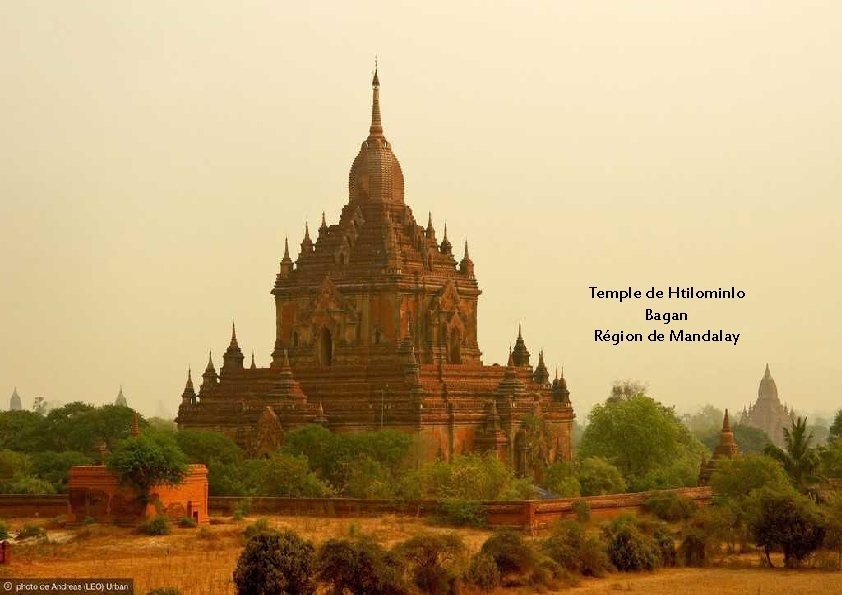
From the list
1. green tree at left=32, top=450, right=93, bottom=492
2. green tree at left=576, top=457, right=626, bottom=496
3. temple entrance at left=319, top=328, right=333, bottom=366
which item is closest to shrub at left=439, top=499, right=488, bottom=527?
green tree at left=576, top=457, right=626, bottom=496

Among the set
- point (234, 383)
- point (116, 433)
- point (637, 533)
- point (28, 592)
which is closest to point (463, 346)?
point (234, 383)

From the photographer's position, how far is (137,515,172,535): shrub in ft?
151

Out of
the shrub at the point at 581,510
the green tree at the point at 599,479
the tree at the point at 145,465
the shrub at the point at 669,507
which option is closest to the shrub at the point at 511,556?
the shrub at the point at 581,510

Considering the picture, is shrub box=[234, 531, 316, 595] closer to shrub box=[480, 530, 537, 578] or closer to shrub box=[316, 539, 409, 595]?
shrub box=[316, 539, 409, 595]

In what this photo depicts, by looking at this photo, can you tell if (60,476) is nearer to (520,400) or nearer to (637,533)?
(520,400)

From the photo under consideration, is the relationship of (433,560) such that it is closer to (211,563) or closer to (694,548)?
(211,563)

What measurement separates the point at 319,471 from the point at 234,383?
879cm

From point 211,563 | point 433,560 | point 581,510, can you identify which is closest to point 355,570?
point 433,560

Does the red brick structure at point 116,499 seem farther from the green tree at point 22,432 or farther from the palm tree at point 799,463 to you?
the palm tree at point 799,463

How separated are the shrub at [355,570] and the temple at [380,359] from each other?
71.6 ft

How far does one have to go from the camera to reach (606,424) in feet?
217

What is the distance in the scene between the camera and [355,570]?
36.6 meters

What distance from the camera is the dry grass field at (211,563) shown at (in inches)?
1540

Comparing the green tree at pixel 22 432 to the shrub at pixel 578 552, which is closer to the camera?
the shrub at pixel 578 552
